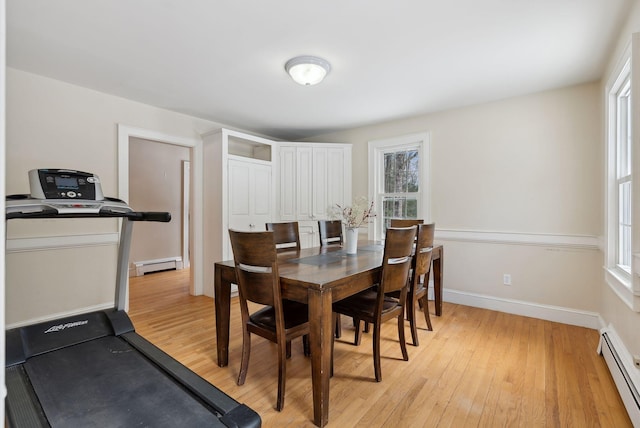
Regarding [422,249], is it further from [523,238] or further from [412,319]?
[523,238]

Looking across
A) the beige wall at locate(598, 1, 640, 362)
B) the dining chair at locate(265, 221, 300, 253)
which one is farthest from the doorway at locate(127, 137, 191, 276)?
the beige wall at locate(598, 1, 640, 362)

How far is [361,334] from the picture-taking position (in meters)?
2.78

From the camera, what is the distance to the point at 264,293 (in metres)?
1.80

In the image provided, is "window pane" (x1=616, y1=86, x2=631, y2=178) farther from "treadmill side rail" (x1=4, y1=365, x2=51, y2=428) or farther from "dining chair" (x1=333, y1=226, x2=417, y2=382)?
"treadmill side rail" (x1=4, y1=365, x2=51, y2=428)

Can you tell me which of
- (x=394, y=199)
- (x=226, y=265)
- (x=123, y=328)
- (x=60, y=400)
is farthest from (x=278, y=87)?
(x=60, y=400)

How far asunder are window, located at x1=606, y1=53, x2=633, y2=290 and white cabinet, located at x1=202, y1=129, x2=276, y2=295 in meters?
3.75

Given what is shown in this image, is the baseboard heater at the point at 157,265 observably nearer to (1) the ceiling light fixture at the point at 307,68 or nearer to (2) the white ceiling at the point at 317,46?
(2) the white ceiling at the point at 317,46

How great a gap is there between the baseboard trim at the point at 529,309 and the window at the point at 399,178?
1.09m

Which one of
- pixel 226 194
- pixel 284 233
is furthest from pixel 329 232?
pixel 226 194

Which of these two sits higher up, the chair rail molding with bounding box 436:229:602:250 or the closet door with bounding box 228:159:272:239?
the closet door with bounding box 228:159:272:239

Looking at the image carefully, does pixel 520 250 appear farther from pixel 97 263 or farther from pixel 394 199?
pixel 97 263

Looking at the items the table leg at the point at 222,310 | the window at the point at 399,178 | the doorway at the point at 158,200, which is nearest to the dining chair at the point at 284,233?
the table leg at the point at 222,310

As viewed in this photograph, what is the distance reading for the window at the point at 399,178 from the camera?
3980 millimetres

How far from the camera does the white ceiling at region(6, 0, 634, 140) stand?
1910 mm
